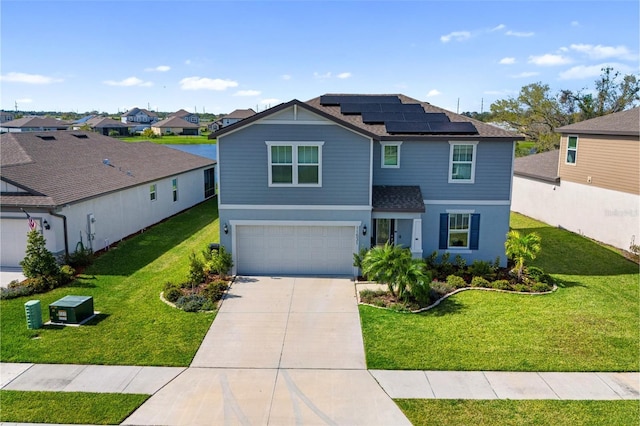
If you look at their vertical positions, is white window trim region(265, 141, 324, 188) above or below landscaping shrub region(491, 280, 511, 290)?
above

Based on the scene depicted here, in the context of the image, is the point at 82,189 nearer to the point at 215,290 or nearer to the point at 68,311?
the point at 68,311

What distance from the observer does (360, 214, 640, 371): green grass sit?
10820 mm

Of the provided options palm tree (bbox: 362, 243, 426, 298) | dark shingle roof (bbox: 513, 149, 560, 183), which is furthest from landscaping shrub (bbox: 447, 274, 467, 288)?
dark shingle roof (bbox: 513, 149, 560, 183)

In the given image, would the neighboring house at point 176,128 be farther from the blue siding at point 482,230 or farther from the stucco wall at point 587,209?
the blue siding at point 482,230

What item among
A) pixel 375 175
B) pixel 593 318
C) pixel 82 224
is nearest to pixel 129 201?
pixel 82 224

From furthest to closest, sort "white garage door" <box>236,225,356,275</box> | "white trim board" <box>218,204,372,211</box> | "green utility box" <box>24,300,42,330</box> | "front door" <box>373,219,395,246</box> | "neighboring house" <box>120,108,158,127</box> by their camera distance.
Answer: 1. "neighboring house" <box>120,108,158,127</box>
2. "front door" <box>373,219,395,246</box>
3. "white garage door" <box>236,225,356,275</box>
4. "white trim board" <box>218,204,372,211</box>
5. "green utility box" <box>24,300,42,330</box>

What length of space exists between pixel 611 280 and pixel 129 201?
64.6 feet

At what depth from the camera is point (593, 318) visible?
43.0ft

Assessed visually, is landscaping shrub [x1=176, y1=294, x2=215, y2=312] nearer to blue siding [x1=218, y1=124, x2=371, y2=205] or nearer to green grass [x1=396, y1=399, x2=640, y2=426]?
blue siding [x1=218, y1=124, x2=371, y2=205]

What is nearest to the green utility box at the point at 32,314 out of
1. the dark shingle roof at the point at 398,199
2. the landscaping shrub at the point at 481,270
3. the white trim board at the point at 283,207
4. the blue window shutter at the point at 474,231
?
the white trim board at the point at 283,207

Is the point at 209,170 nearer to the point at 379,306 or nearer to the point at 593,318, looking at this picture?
the point at 379,306

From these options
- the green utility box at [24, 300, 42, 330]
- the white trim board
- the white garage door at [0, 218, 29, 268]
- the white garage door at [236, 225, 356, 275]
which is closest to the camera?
the green utility box at [24, 300, 42, 330]

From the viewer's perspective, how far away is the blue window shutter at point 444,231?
58.0ft

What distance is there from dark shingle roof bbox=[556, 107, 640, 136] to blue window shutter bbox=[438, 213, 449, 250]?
8843 mm
